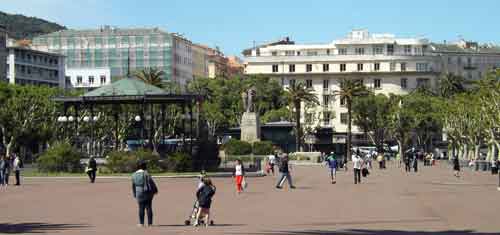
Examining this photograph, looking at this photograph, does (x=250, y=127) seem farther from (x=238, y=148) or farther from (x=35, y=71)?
(x=35, y=71)

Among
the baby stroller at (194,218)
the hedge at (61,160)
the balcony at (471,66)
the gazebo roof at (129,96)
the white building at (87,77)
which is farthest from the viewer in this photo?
the balcony at (471,66)

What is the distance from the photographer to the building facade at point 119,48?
162 metres

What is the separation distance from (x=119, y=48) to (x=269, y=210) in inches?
5417

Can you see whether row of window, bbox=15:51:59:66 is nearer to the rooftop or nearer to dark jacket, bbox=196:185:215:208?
the rooftop

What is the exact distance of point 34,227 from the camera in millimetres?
22156

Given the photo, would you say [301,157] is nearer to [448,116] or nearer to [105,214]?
[448,116]

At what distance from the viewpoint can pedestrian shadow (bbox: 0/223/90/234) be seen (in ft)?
69.3

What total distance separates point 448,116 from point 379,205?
77341 mm

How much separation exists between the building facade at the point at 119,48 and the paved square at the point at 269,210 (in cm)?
11909

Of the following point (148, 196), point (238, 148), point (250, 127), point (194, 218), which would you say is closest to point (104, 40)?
point (250, 127)

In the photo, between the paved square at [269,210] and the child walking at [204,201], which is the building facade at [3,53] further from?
the child walking at [204,201]

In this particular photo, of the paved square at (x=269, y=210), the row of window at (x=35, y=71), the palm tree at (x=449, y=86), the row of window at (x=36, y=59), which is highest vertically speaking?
→ the row of window at (x=36, y=59)

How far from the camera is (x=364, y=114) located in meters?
122

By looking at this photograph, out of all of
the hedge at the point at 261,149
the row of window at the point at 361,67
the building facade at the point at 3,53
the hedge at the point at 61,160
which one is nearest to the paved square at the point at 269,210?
the hedge at the point at 61,160
